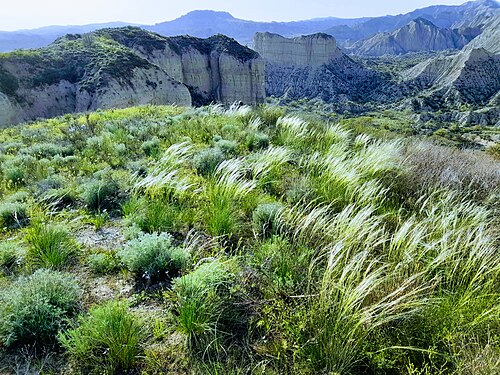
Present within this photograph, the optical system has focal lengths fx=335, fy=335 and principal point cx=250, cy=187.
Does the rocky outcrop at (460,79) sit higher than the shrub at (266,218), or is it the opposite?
the shrub at (266,218)

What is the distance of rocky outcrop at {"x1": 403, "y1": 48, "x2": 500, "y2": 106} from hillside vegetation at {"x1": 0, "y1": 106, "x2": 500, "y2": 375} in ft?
307

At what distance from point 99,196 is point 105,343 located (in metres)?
2.93

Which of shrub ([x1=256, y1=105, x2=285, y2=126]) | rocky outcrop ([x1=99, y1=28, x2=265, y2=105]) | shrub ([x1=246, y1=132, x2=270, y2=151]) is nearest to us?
shrub ([x1=246, y1=132, x2=270, y2=151])

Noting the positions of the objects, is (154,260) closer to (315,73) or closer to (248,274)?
(248,274)

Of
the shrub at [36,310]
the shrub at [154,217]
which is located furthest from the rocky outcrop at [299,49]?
the shrub at [36,310]

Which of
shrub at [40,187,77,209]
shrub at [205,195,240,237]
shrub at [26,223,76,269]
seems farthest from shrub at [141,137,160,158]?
shrub at [26,223,76,269]

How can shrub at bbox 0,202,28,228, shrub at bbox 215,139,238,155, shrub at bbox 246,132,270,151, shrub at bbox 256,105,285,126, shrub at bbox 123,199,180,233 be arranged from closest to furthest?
shrub at bbox 123,199,180,233 → shrub at bbox 0,202,28,228 → shrub at bbox 215,139,238,155 → shrub at bbox 246,132,270,151 → shrub at bbox 256,105,285,126

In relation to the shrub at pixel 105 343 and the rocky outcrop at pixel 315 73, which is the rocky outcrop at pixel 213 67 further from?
the shrub at pixel 105 343

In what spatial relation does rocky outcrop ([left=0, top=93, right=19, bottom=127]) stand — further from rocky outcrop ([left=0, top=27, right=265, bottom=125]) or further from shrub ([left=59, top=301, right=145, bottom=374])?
shrub ([left=59, top=301, right=145, bottom=374])

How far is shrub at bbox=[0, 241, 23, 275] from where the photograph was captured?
3420 millimetres

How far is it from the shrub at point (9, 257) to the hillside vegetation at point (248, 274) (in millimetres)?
21

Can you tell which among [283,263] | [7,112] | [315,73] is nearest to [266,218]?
[283,263]

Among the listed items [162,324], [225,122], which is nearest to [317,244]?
[162,324]

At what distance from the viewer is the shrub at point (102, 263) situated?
11.4 ft
